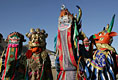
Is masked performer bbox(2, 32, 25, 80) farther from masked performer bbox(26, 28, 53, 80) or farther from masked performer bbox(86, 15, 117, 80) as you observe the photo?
masked performer bbox(86, 15, 117, 80)

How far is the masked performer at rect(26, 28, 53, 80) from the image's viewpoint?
11.8ft

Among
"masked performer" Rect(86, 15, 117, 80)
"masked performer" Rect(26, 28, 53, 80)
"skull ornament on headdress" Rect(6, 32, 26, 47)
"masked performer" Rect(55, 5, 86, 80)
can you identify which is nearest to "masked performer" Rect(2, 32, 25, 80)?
"skull ornament on headdress" Rect(6, 32, 26, 47)

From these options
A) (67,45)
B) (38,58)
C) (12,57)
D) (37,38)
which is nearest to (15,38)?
(12,57)

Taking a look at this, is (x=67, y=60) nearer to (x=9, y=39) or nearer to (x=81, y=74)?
(x=81, y=74)

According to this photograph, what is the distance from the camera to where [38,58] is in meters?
3.71

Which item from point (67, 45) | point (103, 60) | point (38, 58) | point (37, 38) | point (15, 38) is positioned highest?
Answer: point (15, 38)

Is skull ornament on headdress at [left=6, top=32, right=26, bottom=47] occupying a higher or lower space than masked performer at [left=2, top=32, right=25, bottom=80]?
higher

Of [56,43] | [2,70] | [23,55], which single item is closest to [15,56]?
[23,55]

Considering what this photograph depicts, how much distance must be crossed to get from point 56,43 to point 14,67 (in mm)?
1454

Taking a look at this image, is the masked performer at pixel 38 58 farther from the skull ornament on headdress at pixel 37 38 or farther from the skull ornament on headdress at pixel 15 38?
the skull ornament on headdress at pixel 15 38

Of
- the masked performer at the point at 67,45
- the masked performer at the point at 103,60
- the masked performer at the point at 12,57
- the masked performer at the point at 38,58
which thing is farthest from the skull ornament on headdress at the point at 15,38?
the masked performer at the point at 103,60

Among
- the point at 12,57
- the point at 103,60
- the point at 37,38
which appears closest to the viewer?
the point at 103,60

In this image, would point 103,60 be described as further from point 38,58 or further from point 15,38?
point 15,38

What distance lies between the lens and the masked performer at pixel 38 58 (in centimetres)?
360
